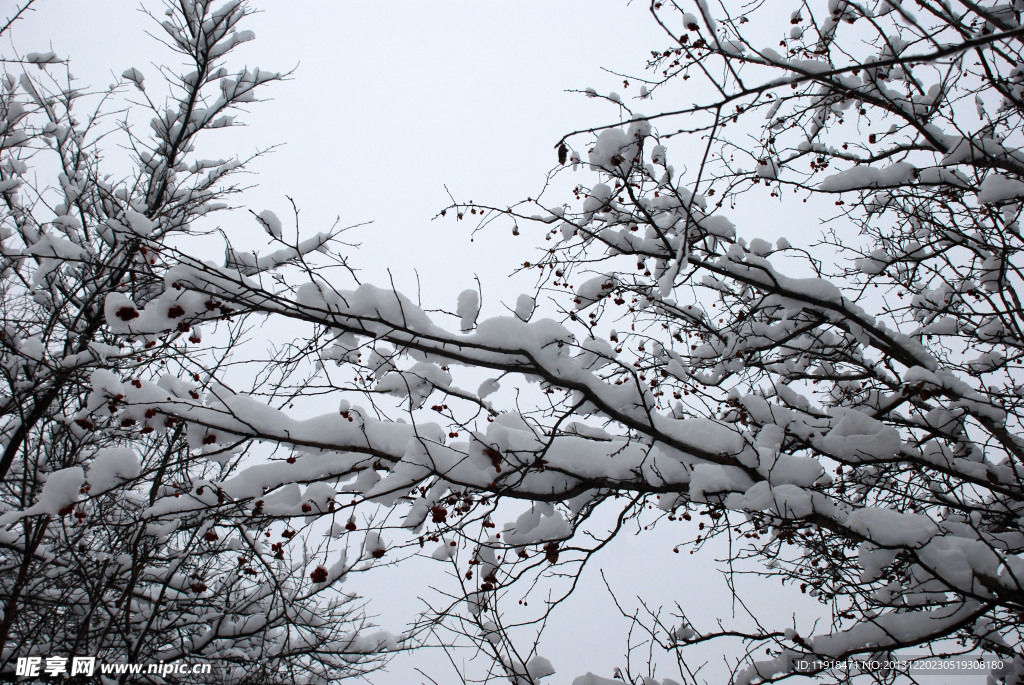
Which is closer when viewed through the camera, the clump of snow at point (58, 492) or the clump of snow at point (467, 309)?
the clump of snow at point (58, 492)

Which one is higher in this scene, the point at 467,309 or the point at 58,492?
the point at 467,309

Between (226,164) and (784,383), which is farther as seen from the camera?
(226,164)

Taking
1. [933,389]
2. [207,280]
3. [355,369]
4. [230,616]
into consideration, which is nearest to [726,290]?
[933,389]

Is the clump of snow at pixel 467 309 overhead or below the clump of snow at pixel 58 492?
→ overhead

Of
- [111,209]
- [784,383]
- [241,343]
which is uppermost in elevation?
[111,209]

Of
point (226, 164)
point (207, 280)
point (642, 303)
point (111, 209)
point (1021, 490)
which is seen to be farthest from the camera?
point (226, 164)

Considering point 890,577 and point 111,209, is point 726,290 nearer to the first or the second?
point 890,577

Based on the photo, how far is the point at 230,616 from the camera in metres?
4.79

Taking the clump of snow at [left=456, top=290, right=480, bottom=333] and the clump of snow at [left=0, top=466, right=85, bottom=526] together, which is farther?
the clump of snow at [left=456, top=290, right=480, bottom=333]

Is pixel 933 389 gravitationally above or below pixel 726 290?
below

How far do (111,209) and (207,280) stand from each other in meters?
3.93

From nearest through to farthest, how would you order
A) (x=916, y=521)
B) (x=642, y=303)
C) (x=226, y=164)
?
(x=916, y=521) < (x=642, y=303) < (x=226, y=164)

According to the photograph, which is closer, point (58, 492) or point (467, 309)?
point (58, 492)

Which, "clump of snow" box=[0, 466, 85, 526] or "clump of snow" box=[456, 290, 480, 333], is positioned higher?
"clump of snow" box=[456, 290, 480, 333]
